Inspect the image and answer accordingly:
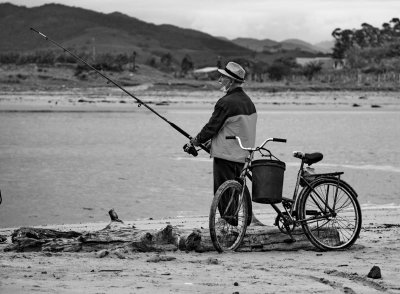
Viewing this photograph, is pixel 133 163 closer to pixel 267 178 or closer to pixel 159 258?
pixel 267 178

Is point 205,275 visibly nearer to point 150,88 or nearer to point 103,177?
point 103,177

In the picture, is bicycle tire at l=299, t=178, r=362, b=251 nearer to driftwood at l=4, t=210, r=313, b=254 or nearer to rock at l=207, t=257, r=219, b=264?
driftwood at l=4, t=210, r=313, b=254

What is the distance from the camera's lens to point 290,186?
51.1 ft

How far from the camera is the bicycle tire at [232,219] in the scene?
24.7ft

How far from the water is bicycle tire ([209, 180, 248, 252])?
4500 millimetres

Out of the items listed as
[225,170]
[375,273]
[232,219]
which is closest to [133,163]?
[225,170]

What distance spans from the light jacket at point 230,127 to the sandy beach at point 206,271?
2.85ft

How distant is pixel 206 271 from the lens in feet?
21.5

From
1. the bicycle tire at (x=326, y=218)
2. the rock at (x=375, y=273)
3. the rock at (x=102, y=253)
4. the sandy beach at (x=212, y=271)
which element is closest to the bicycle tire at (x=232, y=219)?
the sandy beach at (x=212, y=271)

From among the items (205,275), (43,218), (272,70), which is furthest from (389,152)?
(272,70)

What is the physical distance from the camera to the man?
776cm

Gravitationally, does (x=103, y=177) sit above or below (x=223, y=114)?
below

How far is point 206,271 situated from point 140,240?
3.28 ft

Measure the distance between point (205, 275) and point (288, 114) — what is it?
35.8m
